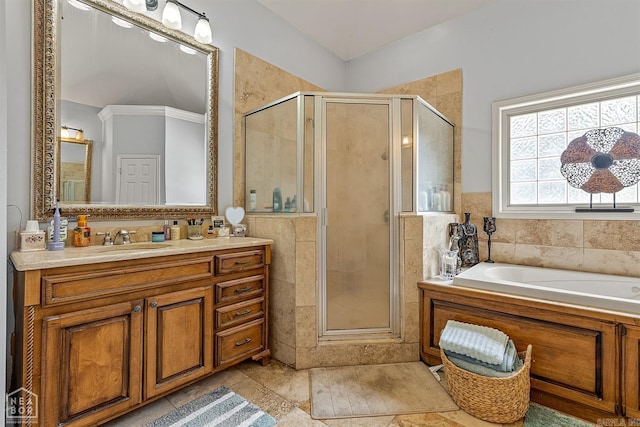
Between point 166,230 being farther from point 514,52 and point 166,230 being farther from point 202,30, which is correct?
point 514,52

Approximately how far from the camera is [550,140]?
7.86ft

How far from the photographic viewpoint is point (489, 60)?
2.56 meters

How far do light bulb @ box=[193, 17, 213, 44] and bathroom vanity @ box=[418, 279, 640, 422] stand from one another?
245cm

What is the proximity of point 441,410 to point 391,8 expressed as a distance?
3.05 metres

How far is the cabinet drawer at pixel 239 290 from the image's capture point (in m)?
1.72

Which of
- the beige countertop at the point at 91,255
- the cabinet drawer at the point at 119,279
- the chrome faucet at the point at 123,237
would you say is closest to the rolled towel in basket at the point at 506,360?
the beige countertop at the point at 91,255

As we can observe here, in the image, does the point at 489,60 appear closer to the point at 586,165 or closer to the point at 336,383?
the point at 586,165

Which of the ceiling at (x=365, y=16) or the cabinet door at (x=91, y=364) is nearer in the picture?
the cabinet door at (x=91, y=364)

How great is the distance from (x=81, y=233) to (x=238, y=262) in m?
0.85

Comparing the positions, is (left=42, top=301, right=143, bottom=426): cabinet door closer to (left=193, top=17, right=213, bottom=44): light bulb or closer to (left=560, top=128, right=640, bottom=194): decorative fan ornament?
(left=193, top=17, right=213, bottom=44): light bulb

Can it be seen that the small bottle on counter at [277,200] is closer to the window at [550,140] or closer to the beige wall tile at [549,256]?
the window at [550,140]

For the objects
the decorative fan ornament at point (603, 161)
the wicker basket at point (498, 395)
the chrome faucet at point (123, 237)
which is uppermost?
the decorative fan ornament at point (603, 161)

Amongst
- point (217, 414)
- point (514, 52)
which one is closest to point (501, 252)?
point (514, 52)

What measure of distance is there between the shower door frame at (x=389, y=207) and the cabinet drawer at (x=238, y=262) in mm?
Answer: 422
